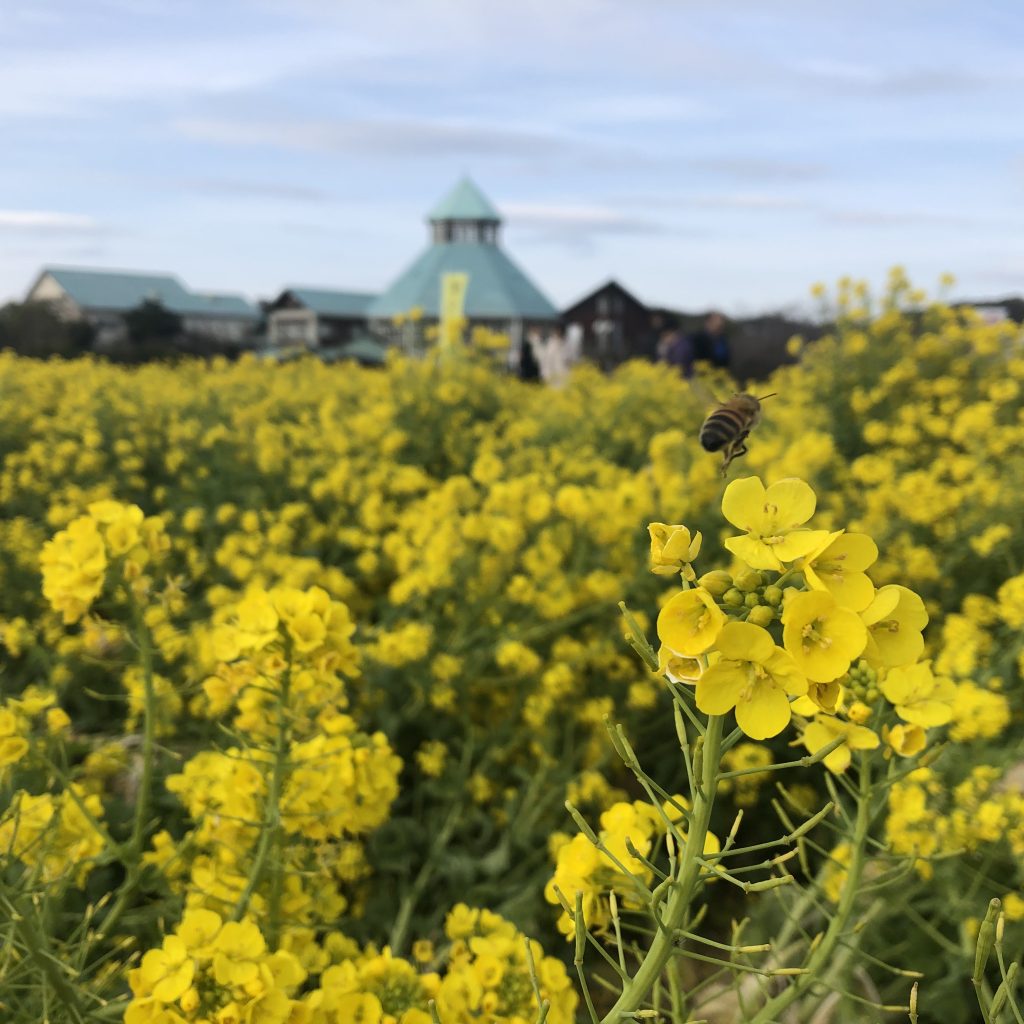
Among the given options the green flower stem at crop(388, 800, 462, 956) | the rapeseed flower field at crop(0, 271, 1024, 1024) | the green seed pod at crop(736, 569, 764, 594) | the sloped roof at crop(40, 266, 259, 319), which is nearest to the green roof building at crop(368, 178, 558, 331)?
the sloped roof at crop(40, 266, 259, 319)

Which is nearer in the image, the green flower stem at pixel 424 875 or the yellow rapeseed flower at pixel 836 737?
the yellow rapeseed flower at pixel 836 737

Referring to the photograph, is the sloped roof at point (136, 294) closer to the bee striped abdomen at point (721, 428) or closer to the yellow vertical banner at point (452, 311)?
the yellow vertical banner at point (452, 311)

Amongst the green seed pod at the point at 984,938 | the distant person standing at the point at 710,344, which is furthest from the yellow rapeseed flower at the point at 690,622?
the distant person standing at the point at 710,344

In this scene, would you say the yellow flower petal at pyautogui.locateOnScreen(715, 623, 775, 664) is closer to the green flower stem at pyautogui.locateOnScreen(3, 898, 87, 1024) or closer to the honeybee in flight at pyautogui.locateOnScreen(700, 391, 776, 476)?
the green flower stem at pyautogui.locateOnScreen(3, 898, 87, 1024)

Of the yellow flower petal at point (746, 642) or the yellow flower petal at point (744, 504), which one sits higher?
the yellow flower petal at point (744, 504)

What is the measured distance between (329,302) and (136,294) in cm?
763

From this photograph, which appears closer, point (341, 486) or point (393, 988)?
point (393, 988)

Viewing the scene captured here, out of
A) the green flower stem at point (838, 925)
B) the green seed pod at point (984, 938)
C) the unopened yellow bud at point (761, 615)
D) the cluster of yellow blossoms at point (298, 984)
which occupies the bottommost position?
the cluster of yellow blossoms at point (298, 984)

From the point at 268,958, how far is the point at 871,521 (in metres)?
3.60

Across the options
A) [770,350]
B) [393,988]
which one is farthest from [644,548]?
[770,350]

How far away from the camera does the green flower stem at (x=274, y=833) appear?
1.40 meters

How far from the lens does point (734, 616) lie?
0.86 metres

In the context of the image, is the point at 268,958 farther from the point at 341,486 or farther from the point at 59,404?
the point at 59,404

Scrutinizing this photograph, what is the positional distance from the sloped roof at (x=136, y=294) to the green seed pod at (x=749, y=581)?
32.9 metres
